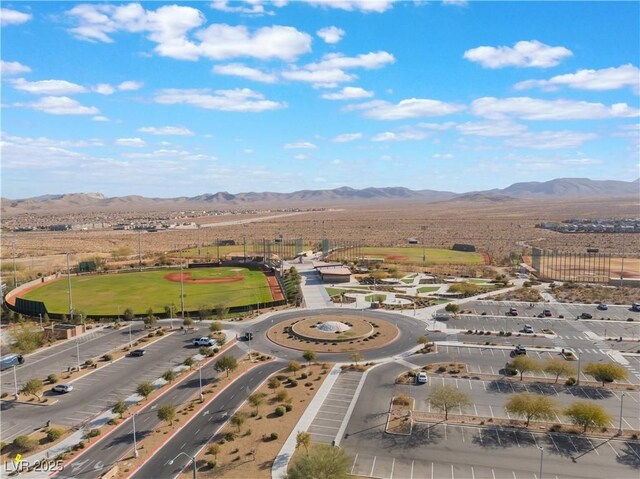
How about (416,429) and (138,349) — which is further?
(138,349)

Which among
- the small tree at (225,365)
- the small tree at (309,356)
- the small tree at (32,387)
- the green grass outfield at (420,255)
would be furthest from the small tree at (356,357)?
the green grass outfield at (420,255)

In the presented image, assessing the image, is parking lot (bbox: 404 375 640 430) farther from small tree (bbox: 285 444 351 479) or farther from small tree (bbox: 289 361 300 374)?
small tree (bbox: 285 444 351 479)

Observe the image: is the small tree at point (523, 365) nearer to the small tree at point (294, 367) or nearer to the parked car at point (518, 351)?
the parked car at point (518, 351)

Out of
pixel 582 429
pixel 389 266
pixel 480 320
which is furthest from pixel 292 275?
pixel 582 429

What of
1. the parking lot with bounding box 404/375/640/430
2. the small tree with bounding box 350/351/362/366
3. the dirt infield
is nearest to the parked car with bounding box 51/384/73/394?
the small tree with bounding box 350/351/362/366

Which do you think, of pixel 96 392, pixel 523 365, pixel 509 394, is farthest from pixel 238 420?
pixel 523 365

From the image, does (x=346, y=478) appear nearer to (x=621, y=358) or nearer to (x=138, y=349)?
(x=138, y=349)
